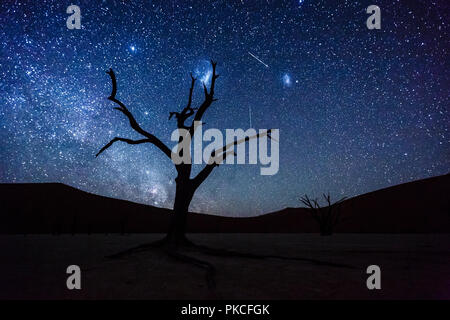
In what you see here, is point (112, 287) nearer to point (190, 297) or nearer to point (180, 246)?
point (190, 297)

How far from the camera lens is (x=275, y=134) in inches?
447

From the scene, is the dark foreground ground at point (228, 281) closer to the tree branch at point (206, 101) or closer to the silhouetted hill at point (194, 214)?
the tree branch at point (206, 101)

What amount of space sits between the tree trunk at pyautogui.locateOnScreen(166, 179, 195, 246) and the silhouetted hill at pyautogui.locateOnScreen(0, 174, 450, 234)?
27507 mm

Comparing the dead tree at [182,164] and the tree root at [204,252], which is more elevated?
the dead tree at [182,164]

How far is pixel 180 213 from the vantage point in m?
10.1

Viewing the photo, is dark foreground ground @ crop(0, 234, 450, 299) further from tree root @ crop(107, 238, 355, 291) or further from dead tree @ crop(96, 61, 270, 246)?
dead tree @ crop(96, 61, 270, 246)

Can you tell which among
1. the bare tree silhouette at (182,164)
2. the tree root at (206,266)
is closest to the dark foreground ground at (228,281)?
the tree root at (206,266)

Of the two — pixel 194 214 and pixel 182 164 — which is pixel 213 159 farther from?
pixel 194 214

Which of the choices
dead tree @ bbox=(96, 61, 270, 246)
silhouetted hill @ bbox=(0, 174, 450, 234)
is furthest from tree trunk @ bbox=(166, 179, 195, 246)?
silhouetted hill @ bbox=(0, 174, 450, 234)

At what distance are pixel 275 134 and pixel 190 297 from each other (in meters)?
8.40

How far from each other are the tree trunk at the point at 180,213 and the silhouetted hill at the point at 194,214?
27507mm

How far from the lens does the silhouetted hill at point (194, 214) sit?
38.4 meters

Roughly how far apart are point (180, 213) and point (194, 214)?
1781 inches
